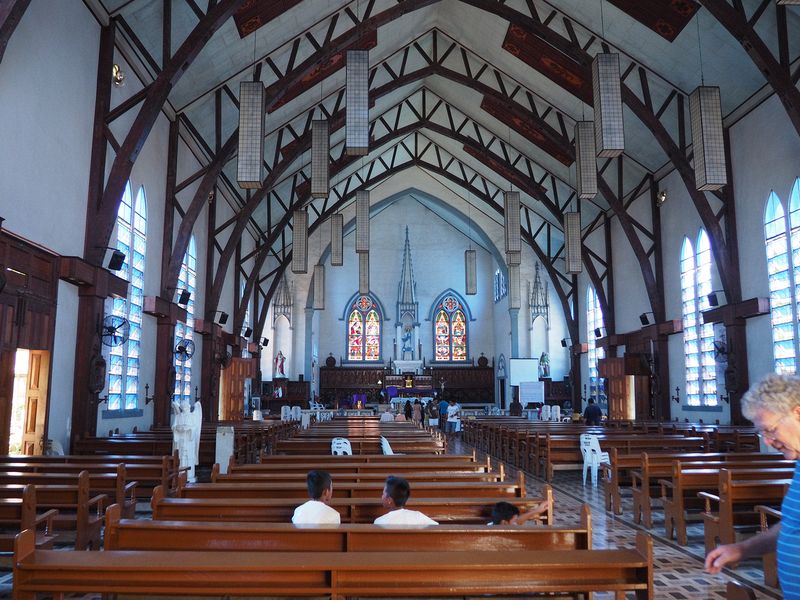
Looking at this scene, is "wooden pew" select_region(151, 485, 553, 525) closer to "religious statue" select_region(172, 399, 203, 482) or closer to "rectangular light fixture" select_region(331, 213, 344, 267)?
"religious statue" select_region(172, 399, 203, 482)

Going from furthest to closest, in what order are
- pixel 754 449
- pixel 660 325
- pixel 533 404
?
pixel 533 404, pixel 660 325, pixel 754 449

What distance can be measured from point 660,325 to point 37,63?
1829 cm

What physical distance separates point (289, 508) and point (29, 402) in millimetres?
8033

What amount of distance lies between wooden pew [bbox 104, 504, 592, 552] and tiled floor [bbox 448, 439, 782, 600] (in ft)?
6.91

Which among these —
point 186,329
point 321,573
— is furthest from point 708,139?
point 186,329

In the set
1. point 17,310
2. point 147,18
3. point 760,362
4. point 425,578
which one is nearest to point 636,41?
point 760,362

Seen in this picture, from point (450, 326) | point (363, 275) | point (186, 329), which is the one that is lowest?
point (186, 329)

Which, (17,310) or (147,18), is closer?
(17,310)

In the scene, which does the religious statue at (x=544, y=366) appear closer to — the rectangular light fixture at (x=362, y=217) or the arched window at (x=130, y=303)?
the rectangular light fixture at (x=362, y=217)

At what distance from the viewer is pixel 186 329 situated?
1869 cm

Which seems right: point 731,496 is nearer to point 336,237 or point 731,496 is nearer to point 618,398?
point 336,237

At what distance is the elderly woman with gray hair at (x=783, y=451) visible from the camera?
2.25 metres

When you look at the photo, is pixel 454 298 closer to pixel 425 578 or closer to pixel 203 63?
pixel 203 63

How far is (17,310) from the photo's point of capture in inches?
391
